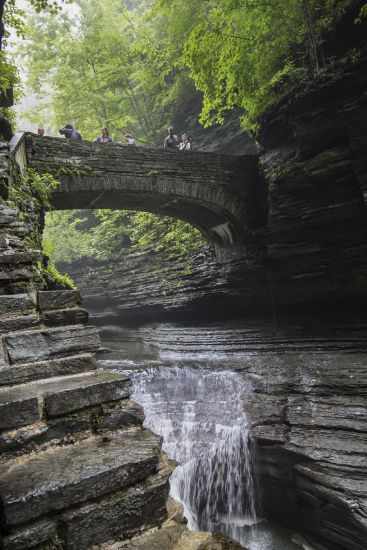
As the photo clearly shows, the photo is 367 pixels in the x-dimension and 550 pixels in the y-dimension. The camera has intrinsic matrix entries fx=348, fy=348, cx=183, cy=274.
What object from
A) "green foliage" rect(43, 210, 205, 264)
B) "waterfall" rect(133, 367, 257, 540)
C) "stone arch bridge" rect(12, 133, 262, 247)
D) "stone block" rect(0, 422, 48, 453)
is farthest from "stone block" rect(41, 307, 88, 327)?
"green foliage" rect(43, 210, 205, 264)

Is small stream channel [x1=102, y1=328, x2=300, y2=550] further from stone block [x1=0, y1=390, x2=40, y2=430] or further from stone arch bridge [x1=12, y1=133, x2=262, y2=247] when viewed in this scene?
stone arch bridge [x1=12, y1=133, x2=262, y2=247]

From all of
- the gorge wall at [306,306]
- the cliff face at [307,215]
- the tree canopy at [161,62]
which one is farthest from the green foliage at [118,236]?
the cliff face at [307,215]

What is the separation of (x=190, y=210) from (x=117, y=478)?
12100 mm

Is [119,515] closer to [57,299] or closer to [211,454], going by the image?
[57,299]

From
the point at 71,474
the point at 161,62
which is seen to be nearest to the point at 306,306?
the point at 71,474

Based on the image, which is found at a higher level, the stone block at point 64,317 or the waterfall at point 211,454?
the stone block at point 64,317

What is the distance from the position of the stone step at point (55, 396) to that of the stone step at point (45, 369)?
0.08 metres

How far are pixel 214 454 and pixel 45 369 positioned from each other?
6.46 metres

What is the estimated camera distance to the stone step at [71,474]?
1528mm

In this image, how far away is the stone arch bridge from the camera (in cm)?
983

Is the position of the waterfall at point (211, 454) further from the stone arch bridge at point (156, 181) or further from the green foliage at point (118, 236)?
the green foliage at point (118, 236)

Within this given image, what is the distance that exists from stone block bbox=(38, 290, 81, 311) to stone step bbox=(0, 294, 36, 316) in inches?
3.8

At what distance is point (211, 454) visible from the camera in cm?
771

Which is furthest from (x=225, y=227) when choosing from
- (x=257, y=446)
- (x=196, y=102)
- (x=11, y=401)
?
(x=11, y=401)
